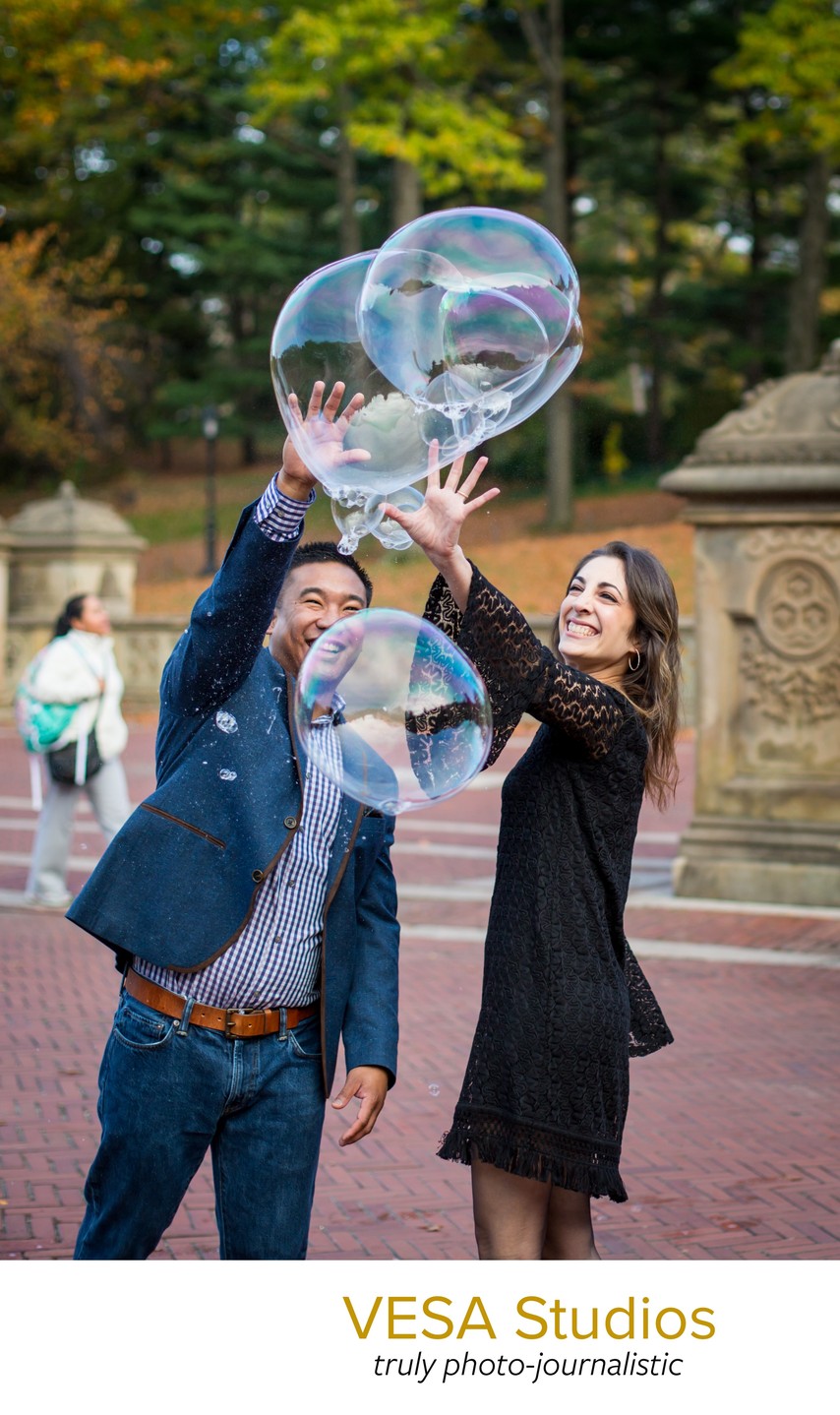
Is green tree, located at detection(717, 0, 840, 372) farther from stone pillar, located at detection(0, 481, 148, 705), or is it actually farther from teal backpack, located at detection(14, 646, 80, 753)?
teal backpack, located at detection(14, 646, 80, 753)

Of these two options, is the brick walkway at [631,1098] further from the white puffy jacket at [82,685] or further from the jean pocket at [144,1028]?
the white puffy jacket at [82,685]

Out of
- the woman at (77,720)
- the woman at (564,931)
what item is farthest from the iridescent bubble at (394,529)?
the woman at (77,720)

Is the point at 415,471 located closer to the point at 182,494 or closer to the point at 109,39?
the point at 109,39

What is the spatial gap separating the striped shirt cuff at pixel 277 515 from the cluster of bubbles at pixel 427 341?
12cm

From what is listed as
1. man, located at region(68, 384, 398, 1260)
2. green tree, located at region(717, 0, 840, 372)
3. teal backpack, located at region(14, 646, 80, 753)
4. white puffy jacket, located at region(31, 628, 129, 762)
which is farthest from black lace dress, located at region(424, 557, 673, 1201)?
green tree, located at region(717, 0, 840, 372)

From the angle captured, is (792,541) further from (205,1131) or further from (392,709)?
(205,1131)

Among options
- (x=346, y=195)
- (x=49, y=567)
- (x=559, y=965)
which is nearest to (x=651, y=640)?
(x=559, y=965)

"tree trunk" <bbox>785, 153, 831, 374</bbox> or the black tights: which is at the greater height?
"tree trunk" <bbox>785, 153, 831, 374</bbox>

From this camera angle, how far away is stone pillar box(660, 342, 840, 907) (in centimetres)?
988

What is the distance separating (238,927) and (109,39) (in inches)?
1222

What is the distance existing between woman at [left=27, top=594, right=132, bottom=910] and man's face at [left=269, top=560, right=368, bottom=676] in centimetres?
677

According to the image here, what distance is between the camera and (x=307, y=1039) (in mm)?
2914

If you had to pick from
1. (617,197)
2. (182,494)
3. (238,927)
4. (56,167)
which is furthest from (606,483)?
(238,927)
